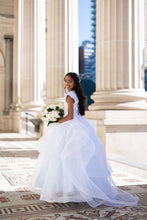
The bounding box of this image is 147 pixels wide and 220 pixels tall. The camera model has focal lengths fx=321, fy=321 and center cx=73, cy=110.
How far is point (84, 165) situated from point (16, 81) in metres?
25.3

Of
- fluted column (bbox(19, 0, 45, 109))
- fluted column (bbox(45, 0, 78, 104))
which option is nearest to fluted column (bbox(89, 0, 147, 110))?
fluted column (bbox(45, 0, 78, 104))

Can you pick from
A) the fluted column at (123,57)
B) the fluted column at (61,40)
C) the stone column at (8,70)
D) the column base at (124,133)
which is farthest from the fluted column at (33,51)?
the column base at (124,133)

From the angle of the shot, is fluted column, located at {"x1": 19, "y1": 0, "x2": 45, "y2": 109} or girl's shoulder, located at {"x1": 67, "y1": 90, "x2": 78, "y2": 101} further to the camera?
fluted column, located at {"x1": 19, "y1": 0, "x2": 45, "y2": 109}

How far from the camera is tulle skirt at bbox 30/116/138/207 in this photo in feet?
19.4

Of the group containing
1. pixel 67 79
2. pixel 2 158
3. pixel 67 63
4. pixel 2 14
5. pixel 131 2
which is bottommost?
pixel 2 158

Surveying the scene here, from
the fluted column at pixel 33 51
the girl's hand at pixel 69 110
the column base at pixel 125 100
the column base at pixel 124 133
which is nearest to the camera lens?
the girl's hand at pixel 69 110

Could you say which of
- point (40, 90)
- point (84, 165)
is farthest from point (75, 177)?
point (40, 90)

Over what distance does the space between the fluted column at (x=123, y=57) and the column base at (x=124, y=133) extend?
0.42m

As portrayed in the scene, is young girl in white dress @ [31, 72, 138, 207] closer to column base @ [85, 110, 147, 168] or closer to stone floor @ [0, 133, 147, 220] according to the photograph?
stone floor @ [0, 133, 147, 220]

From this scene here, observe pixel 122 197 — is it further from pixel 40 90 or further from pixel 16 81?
Result: pixel 16 81

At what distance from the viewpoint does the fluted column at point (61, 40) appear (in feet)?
57.2

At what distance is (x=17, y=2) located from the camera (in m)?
29.3

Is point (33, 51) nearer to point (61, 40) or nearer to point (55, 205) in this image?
point (61, 40)

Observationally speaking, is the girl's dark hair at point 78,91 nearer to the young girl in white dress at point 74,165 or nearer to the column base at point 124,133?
the young girl in white dress at point 74,165
